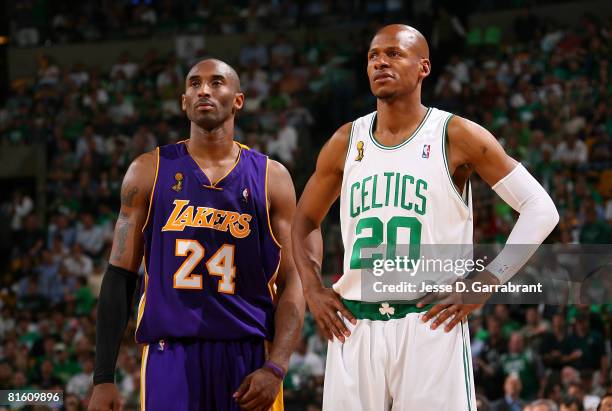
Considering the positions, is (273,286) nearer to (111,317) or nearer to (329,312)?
(329,312)

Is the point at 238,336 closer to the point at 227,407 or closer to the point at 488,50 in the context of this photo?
the point at 227,407

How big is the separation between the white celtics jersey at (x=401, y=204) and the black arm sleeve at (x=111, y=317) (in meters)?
1.00

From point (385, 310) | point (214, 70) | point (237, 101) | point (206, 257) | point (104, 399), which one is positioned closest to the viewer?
point (385, 310)

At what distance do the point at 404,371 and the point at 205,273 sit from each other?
3.51 ft

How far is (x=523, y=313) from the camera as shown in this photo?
30.6ft

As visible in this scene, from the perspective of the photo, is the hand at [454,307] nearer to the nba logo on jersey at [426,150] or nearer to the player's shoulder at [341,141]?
→ the nba logo on jersey at [426,150]

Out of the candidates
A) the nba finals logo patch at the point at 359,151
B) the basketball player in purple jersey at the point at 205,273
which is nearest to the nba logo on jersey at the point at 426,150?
the nba finals logo patch at the point at 359,151

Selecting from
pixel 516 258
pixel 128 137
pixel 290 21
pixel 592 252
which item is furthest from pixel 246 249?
pixel 290 21

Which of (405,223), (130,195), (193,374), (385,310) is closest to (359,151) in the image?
(405,223)

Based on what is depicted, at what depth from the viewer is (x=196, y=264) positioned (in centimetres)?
434

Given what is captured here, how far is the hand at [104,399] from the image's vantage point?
412cm

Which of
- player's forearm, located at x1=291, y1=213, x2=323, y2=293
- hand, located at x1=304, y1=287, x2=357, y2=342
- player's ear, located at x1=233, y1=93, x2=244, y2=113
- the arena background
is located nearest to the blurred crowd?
the arena background

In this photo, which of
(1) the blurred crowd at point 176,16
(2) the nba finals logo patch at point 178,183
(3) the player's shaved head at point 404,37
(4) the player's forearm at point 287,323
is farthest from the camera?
(1) the blurred crowd at point 176,16

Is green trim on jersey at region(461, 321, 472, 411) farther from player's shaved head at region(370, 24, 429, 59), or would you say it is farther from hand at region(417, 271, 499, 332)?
player's shaved head at region(370, 24, 429, 59)
